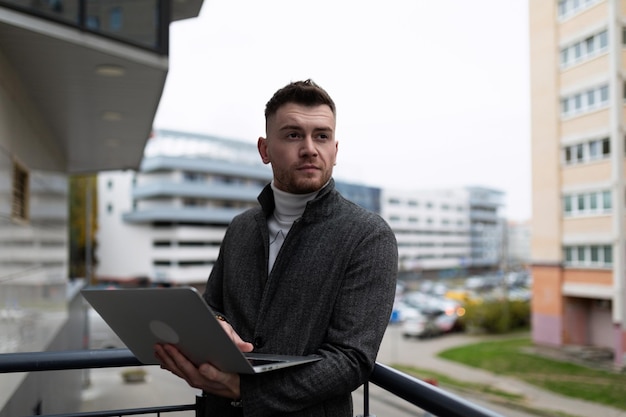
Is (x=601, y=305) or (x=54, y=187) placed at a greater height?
(x=54, y=187)

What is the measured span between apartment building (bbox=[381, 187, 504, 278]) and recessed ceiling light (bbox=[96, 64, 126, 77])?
53.6 m

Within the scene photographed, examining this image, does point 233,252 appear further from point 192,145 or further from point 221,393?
point 192,145

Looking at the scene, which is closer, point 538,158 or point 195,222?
point 538,158

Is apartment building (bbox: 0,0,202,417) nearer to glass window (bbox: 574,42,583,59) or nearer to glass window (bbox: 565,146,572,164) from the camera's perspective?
glass window (bbox: 574,42,583,59)

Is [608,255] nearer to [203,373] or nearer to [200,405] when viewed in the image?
[200,405]

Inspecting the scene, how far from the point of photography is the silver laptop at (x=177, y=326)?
0.91 m

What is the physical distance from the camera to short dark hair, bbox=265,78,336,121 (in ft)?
3.92

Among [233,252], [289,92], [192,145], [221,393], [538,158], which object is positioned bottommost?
[221,393]

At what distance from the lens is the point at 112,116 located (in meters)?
5.99

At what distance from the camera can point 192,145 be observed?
4959cm

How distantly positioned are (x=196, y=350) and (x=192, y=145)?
49846mm

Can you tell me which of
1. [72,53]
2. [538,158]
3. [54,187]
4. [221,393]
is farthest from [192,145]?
[221,393]

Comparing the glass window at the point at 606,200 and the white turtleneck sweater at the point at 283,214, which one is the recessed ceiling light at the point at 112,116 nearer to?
the white turtleneck sweater at the point at 283,214

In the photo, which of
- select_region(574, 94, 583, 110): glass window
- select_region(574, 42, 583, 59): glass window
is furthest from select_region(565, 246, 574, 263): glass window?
select_region(574, 42, 583, 59): glass window
